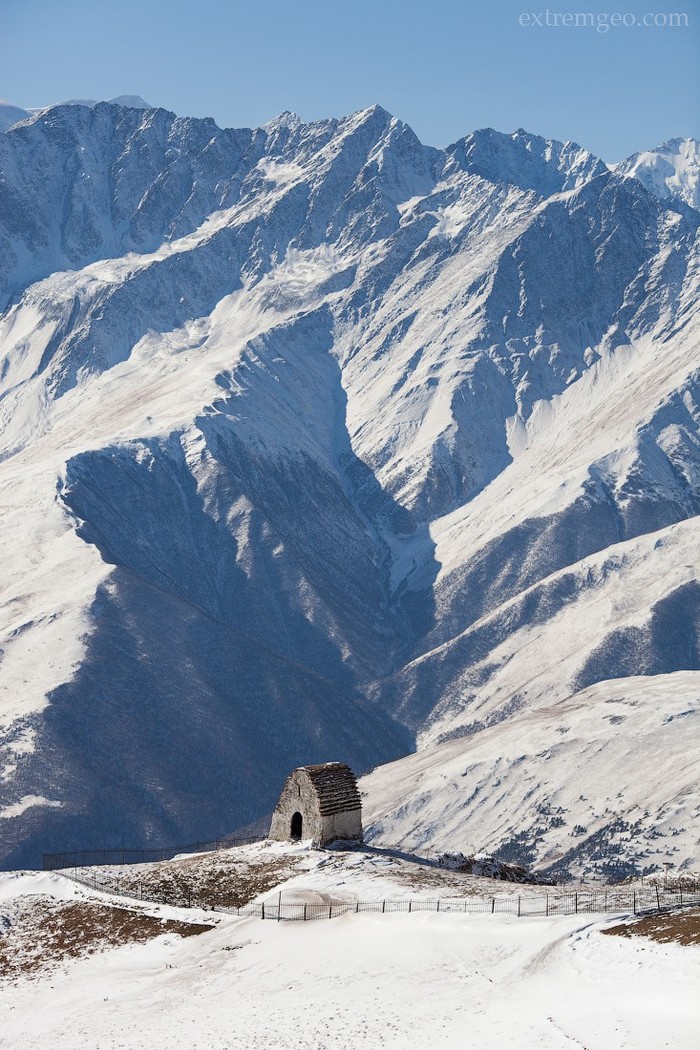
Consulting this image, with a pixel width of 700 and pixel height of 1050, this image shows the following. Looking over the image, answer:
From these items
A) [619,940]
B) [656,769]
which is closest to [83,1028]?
[619,940]

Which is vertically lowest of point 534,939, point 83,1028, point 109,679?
point 83,1028

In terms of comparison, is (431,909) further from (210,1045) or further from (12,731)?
(12,731)

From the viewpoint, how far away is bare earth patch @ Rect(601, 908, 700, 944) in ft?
152

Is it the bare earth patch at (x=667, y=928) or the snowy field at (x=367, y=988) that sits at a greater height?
the bare earth patch at (x=667, y=928)

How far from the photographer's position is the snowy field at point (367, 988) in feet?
141

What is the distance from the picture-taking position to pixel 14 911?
6272 cm

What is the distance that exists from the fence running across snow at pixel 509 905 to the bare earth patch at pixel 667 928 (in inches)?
75.8

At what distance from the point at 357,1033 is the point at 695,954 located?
10504 mm

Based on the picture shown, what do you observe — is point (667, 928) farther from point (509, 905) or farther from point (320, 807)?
point (320, 807)

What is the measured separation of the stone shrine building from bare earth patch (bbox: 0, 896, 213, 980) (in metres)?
11.9

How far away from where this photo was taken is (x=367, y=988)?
47969 millimetres

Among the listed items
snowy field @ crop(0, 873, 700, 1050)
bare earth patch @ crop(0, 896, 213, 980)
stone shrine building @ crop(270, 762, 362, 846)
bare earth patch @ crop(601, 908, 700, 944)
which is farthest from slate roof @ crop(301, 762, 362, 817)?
bare earth patch @ crop(601, 908, 700, 944)

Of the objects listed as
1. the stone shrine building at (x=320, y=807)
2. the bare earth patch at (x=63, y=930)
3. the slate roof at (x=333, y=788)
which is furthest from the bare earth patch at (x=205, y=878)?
the slate roof at (x=333, y=788)

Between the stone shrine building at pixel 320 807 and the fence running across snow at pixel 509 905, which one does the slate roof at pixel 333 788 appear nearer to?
the stone shrine building at pixel 320 807
